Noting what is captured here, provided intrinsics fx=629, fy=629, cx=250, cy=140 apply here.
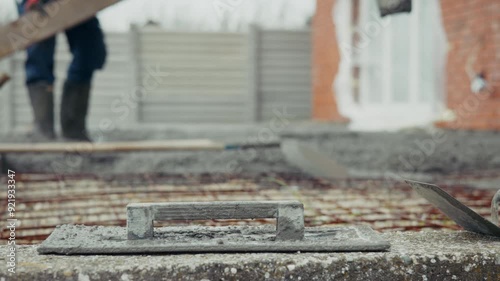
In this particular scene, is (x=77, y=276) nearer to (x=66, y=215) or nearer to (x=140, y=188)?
(x=66, y=215)

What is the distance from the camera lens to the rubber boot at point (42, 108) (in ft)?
12.7

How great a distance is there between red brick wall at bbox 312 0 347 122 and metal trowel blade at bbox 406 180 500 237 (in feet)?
21.6

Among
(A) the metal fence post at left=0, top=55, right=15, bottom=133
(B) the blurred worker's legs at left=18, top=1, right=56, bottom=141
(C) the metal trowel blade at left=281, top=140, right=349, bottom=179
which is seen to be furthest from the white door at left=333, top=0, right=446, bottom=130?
(A) the metal fence post at left=0, top=55, right=15, bottom=133

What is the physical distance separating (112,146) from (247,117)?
7250 mm

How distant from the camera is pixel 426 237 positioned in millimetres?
1272

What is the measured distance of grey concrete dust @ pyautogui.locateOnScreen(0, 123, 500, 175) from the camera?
3.58 meters

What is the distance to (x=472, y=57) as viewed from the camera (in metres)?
5.01

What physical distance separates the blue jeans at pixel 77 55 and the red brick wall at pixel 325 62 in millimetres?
4510

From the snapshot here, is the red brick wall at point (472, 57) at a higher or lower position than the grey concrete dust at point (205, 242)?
higher

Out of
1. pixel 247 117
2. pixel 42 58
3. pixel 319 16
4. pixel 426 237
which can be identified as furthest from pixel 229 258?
pixel 247 117

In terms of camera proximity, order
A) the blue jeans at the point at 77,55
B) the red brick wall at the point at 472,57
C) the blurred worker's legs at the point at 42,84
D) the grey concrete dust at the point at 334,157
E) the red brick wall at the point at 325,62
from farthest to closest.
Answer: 1. the red brick wall at the point at 325,62
2. the red brick wall at the point at 472,57
3. the blurred worker's legs at the point at 42,84
4. the blue jeans at the point at 77,55
5. the grey concrete dust at the point at 334,157

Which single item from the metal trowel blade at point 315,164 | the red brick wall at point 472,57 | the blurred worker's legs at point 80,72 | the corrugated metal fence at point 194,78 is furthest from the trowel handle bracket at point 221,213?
the corrugated metal fence at point 194,78

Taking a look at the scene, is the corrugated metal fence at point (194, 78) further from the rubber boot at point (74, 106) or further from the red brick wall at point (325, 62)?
the rubber boot at point (74, 106)

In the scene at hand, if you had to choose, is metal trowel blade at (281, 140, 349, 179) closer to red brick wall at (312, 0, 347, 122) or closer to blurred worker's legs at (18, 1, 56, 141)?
blurred worker's legs at (18, 1, 56, 141)
